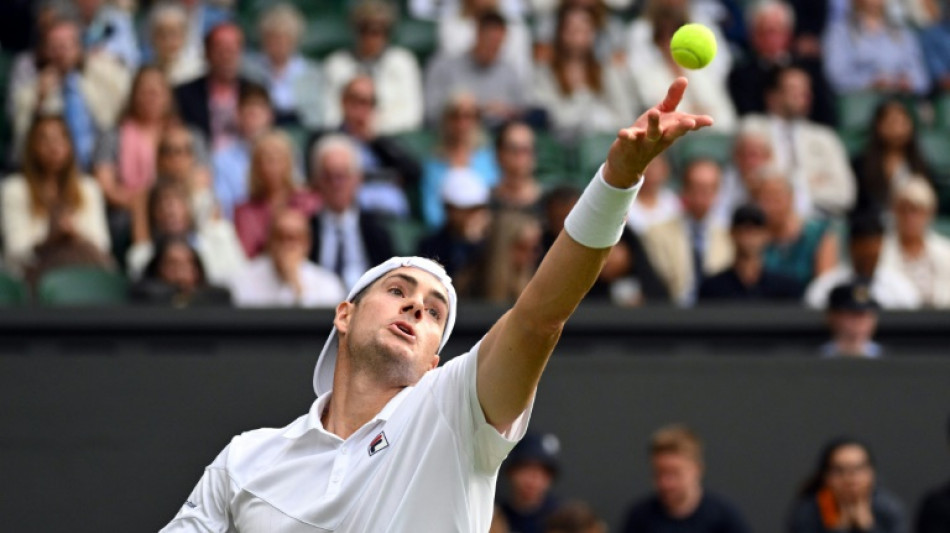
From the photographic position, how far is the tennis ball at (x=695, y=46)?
3.50 m

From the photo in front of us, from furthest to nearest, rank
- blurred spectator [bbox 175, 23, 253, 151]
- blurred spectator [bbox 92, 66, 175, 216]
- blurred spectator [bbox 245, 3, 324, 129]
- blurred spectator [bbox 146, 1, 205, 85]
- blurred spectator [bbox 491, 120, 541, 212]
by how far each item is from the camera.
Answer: blurred spectator [bbox 245, 3, 324, 129]
blurred spectator [bbox 146, 1, 205, 85]
blurred spectator [bbox 175, 23, 253, 151]
blurred spectator [bbox 92, 66, 175, 216]
blurred spectator [bbox 491, 120, 541, 212]

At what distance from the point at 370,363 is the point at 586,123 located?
6.26m

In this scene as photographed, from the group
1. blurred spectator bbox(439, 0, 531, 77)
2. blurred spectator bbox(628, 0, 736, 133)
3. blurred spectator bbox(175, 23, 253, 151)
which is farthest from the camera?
blurred spectator bbox(439, 0, 531, 77)

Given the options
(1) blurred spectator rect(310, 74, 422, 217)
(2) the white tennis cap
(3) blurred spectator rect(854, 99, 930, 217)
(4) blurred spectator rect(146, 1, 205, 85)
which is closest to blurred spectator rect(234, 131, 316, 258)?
(1) blurred spectator rect(310, 74, 422, 217)

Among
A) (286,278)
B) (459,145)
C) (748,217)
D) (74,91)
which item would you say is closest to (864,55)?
(748,217)

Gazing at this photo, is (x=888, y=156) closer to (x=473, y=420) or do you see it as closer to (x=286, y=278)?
(x=286, y=278)

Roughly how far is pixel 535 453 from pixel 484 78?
3.13 meters

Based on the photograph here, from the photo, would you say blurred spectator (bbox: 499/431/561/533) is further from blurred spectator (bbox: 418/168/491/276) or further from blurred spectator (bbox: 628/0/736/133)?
blurred spectator (bbox: 628/0/736/133)

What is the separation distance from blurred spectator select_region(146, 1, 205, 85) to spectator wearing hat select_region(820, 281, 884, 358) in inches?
152

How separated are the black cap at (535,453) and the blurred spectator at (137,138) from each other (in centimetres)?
261

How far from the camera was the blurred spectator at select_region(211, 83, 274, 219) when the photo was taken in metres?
9.39

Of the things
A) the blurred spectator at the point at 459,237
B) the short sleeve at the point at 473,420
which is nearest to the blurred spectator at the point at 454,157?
the blurred spectator at the point at 459,237

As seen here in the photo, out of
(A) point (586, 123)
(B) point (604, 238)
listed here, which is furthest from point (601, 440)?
(B) point (604, 238)

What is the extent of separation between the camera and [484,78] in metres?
10.3
